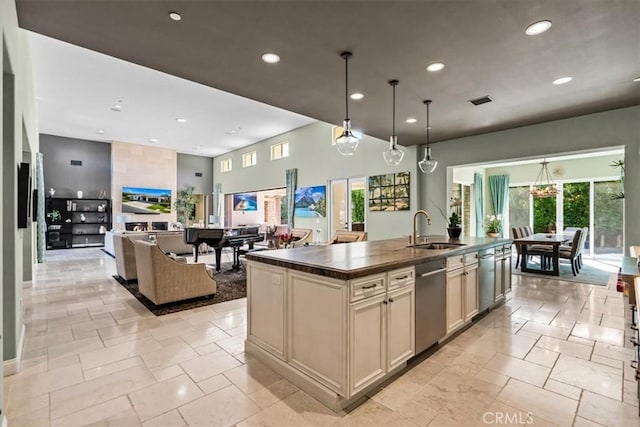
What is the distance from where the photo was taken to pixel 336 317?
2.03 metres

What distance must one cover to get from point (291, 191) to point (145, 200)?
6.49 metres

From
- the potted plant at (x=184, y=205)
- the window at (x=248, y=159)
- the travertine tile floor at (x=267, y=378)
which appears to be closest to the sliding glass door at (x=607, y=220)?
the travertine tile floor at (x=267, y=378)

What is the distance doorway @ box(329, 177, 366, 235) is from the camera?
8.38 metres

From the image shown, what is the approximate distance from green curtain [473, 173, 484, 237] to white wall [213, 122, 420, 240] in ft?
13.5

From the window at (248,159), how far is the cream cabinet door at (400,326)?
1063 cm

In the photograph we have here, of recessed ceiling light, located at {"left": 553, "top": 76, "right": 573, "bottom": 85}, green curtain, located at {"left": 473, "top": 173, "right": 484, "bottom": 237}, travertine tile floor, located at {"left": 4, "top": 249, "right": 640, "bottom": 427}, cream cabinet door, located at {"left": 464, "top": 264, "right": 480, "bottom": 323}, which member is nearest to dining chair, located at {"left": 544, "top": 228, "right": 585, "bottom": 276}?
travertine tile floor, located at {"left": 4, "top": 249, "right": 640, "bottom": 427}

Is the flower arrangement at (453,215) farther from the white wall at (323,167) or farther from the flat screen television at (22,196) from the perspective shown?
the flat screen television at (22,196)

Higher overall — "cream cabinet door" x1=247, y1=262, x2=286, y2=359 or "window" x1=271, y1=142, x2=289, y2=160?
"window" x1=271, y1=142, x2=289, y2=160

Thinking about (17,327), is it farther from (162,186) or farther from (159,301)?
(162,186)

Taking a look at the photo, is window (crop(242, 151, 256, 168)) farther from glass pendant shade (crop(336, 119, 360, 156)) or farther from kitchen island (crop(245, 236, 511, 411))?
kitchen island (crop(245, 236, 511, 411))

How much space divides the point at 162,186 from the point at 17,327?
36.1ft

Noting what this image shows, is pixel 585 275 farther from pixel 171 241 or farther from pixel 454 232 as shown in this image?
pixel 171 241

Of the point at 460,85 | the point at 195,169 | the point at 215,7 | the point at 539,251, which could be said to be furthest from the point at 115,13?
the point at 195,169

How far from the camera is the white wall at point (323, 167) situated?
7455mm
